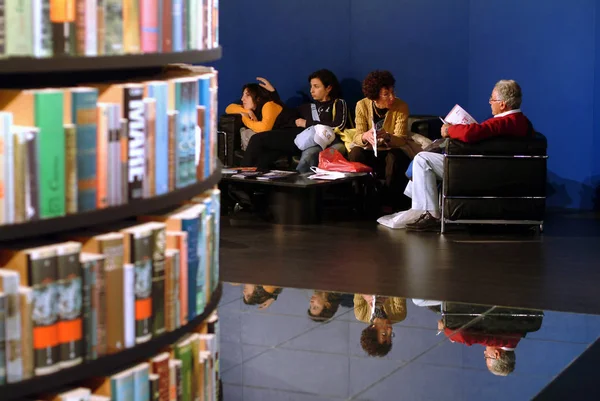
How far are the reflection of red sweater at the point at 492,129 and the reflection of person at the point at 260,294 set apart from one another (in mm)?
2313

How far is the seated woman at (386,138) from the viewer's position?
913 centimetres

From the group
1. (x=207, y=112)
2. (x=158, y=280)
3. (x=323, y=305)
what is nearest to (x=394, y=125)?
(x=323, y=305)

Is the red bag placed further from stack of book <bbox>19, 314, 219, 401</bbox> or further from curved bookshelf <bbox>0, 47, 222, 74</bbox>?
curved bookshelf <bbox>0, 47, 222, 74</bbox>

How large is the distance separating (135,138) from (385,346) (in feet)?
8.87

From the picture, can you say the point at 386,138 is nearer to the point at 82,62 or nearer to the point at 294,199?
the point at 294,199

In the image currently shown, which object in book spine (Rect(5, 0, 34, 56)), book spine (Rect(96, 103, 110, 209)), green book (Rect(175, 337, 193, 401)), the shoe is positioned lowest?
the shoe

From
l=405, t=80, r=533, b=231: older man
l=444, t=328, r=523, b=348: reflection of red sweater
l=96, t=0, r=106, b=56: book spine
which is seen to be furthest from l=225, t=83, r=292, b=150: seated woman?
l=96, t=0, r=106, b=56: book spine

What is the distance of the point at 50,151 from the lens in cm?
266

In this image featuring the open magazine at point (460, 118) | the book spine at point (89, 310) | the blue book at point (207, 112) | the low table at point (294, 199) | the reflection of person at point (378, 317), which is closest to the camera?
the book spine at point (89, 310)

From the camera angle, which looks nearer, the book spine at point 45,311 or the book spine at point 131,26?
the book spine at point 45,311

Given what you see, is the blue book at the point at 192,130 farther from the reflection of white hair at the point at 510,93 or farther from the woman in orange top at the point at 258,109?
the woman in orange top at the point at 258,109

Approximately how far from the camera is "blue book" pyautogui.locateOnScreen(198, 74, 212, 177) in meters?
3.26

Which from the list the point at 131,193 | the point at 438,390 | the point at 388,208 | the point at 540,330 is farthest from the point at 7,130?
the point at 388,208

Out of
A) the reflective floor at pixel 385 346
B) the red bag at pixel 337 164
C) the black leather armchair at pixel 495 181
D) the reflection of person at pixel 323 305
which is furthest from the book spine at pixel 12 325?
the red bag at pixel 337 164
